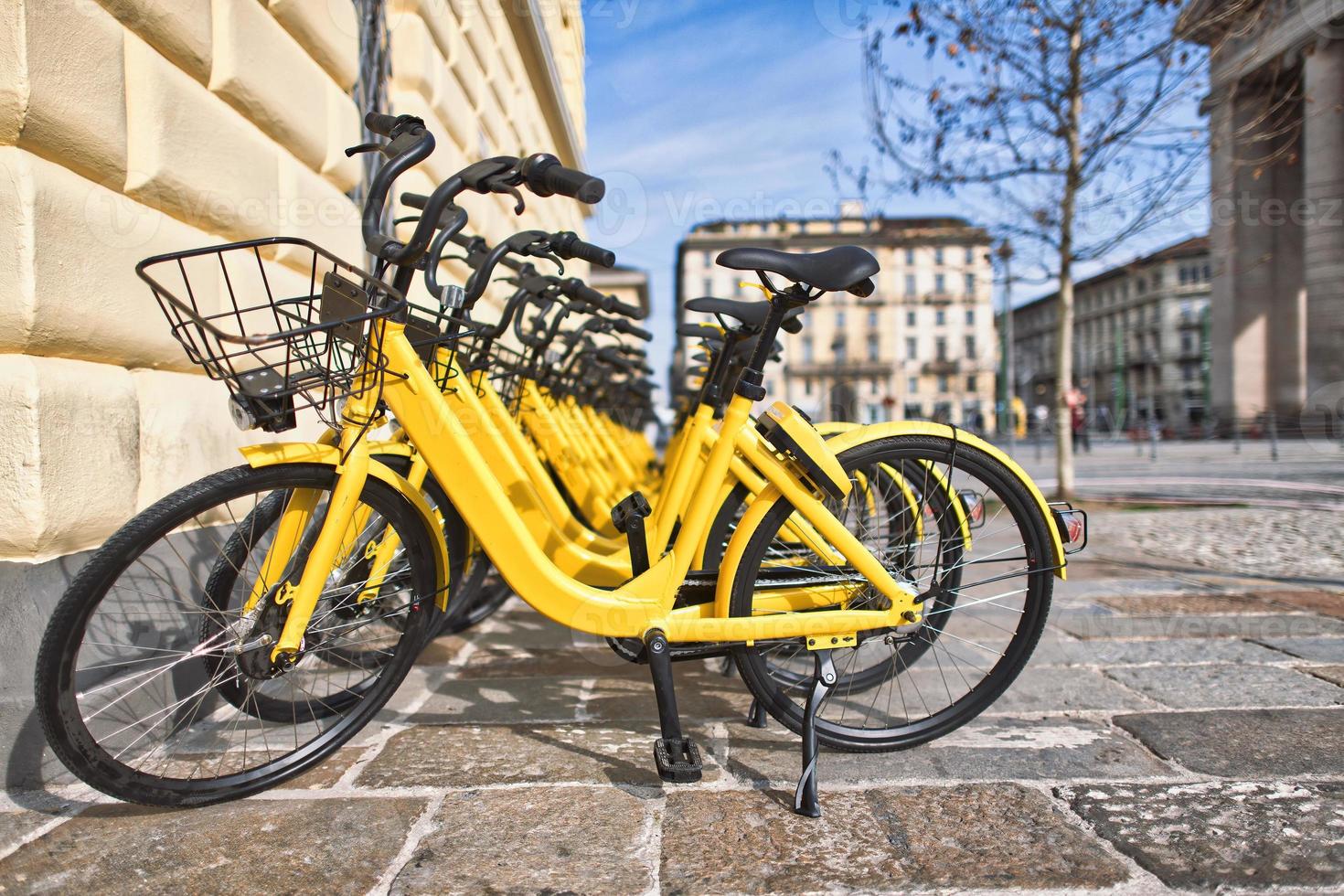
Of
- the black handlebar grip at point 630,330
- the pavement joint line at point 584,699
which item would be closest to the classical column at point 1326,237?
the black handlebar grip at point 630,330

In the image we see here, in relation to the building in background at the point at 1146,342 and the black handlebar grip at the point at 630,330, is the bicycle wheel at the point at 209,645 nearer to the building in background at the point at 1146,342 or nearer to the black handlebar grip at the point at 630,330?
the black handlebar grip at the point at 630,330

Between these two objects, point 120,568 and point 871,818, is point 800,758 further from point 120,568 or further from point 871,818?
point 120,568

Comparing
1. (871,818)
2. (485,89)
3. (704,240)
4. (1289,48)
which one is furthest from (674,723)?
(704,240)

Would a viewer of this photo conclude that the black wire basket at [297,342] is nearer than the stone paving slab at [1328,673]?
Yes

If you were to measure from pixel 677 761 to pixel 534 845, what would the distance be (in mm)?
378

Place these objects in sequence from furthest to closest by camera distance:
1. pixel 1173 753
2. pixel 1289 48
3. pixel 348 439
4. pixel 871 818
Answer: pixel 1289 48
pixel 1173 753
pixel 348 439
pixel 871 818

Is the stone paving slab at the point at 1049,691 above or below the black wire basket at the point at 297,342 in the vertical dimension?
below

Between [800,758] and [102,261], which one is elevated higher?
[102,261]

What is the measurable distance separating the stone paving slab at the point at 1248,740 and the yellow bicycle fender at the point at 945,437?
1.67ft

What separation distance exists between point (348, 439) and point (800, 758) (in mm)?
1314

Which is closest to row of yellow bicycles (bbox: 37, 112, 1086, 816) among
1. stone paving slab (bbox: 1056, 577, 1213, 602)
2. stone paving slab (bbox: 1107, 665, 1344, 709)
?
stone paving slab (bbox: 1107, 665, 1344, 709)

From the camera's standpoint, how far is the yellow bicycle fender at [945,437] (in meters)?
2.02

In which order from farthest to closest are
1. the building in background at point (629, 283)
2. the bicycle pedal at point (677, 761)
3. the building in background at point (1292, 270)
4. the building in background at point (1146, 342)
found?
the building in background at point (1146, 342) → the building in background at point (629, 283) → the building in background at point (1292, 270) → the bicycle pedal at point (677, 761)

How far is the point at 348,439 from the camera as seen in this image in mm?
1930
